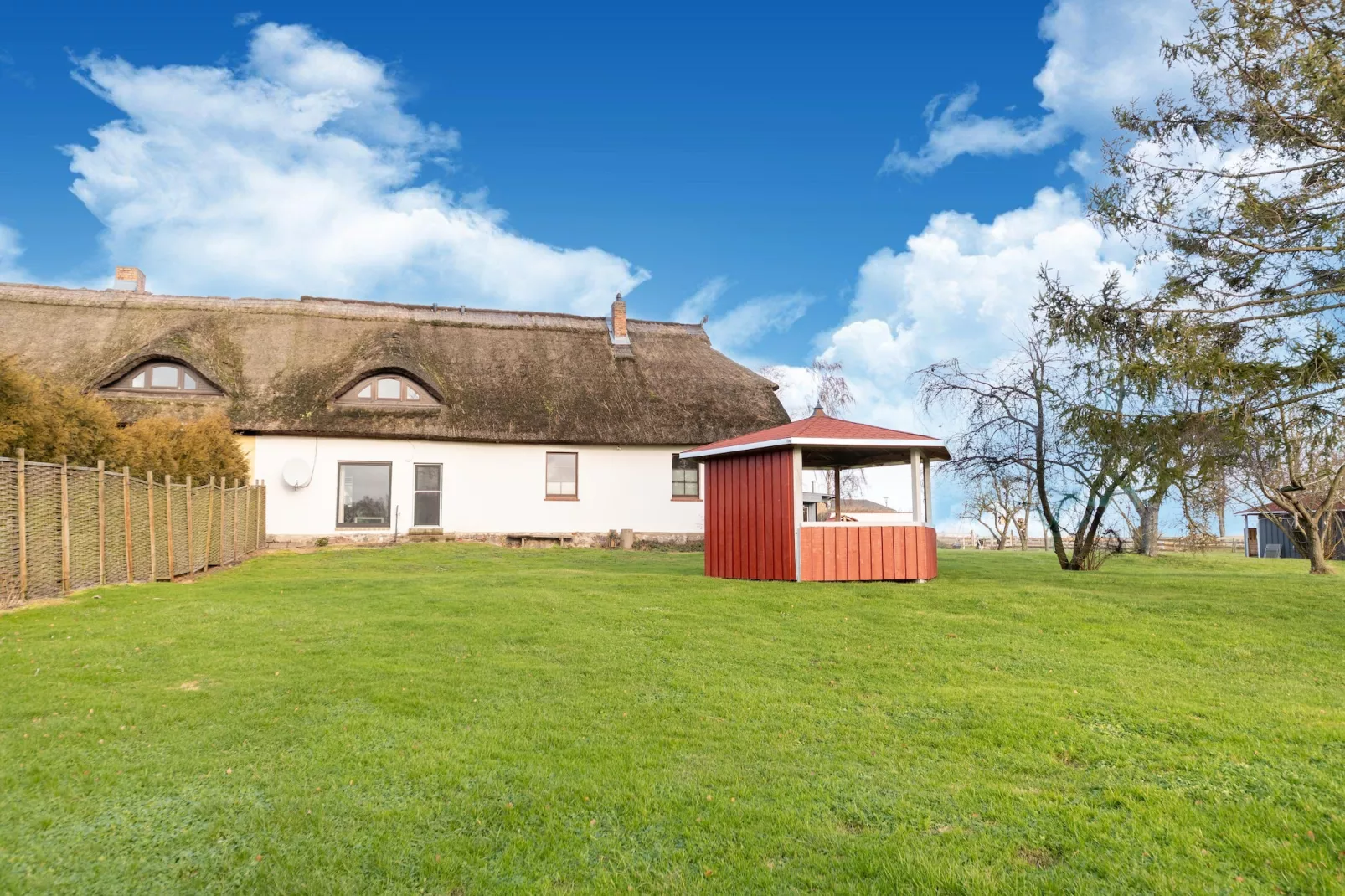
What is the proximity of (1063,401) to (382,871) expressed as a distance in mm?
12950

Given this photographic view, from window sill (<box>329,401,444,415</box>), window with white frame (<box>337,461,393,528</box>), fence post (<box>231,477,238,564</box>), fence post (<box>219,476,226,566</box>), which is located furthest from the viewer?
window sill (<box>329,401,444,415</box>)

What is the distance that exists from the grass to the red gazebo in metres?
3.64

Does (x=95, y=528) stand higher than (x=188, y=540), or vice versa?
(x=95, y=528)

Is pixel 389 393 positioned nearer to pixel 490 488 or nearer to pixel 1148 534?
pixel 490 488

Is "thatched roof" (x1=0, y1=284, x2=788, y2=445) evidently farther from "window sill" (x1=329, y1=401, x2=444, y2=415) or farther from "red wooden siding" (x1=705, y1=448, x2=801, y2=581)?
"red wooden siding" (x1=705, y1=448, x2=801, y2=581)

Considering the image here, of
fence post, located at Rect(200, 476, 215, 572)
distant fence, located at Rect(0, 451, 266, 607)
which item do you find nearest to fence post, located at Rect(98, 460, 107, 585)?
distant fence, located at Rect(0, 451, 266, 607)

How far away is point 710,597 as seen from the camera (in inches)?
489

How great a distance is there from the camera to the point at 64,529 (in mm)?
11047

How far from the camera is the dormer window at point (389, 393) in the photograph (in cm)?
2316

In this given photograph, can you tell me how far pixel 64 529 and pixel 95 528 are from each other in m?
0.86

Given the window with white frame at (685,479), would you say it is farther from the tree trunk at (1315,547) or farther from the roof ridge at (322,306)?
the tree trunk at (1315,547)

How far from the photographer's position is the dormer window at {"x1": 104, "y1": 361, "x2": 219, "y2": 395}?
22.3 meters

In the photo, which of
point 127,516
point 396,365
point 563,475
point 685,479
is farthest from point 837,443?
point 396,365

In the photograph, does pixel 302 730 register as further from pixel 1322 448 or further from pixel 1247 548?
pixel 1247 548
